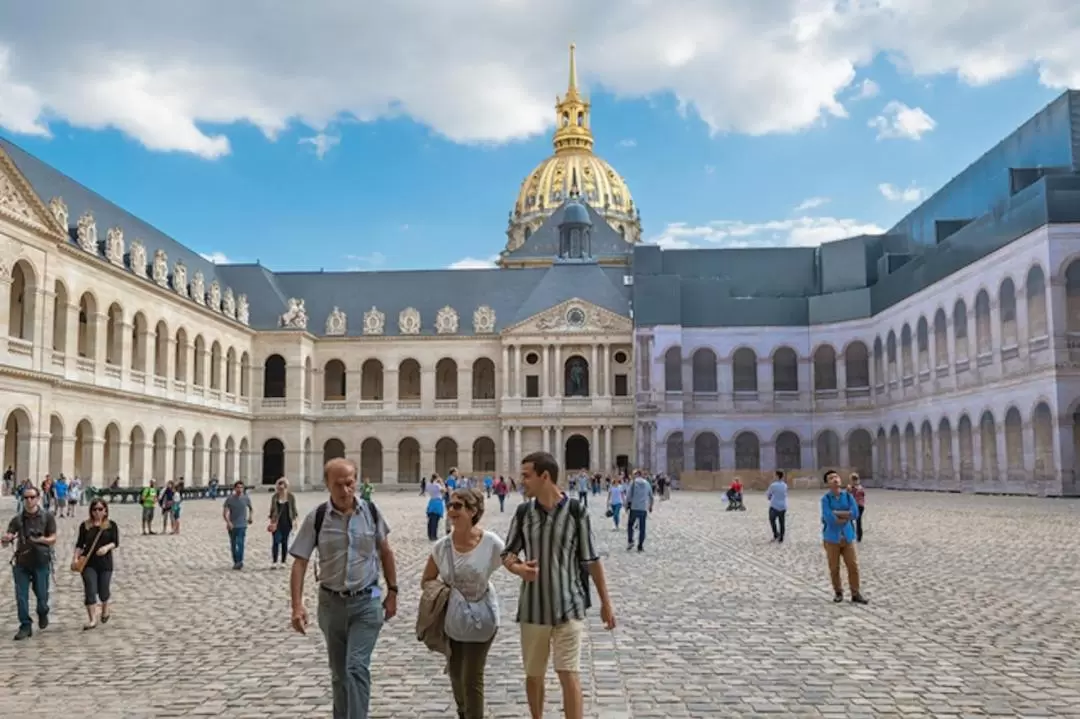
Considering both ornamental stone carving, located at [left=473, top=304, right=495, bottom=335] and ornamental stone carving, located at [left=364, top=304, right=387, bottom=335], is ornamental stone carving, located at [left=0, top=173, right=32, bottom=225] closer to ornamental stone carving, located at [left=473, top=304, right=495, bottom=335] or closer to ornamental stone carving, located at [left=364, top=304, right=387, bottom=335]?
ornamental stone carving, located at [left=364, top=304, right=387, bottom=335]

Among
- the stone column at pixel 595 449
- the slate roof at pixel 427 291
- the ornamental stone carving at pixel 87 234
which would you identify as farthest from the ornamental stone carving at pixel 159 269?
the stone column at pixel 595 449

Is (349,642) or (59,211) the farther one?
(59,211)

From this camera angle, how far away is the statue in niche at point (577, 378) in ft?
238

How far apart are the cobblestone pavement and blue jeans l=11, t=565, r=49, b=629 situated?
261mm

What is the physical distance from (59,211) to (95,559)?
35.7 meters

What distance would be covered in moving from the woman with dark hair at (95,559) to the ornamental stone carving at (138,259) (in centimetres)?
4202

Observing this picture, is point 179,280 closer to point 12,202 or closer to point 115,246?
point 115,246

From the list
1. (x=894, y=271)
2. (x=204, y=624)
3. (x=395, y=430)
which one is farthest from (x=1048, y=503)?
(x=395, y=430)

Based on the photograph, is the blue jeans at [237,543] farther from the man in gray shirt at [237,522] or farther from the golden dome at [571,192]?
the golden dome at [571,192]

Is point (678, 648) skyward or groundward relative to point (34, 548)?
groundward

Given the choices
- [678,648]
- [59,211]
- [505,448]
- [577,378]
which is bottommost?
[678,648]

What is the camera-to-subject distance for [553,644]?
6633 millimetres

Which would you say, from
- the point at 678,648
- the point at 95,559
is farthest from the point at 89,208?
the point at 678,648

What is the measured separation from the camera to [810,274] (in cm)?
7394
